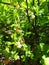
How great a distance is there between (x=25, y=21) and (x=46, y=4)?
0.39 meters

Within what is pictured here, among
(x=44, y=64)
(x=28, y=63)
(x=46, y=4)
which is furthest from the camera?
(x=28, y=63)

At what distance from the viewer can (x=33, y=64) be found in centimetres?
297

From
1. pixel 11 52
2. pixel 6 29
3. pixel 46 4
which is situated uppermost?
pixel 46 4

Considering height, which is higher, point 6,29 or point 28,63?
point 6,29

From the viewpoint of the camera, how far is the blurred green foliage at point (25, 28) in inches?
102

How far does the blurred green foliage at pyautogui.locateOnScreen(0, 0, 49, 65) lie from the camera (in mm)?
2594

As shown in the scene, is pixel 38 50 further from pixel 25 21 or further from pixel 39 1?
pixel 39 1

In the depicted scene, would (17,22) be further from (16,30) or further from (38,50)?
(38,50)

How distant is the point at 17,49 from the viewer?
9.04 ft

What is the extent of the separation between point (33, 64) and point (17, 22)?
693 millimetres

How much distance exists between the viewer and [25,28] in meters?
2.70

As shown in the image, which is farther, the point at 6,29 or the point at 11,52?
the point at 6,29

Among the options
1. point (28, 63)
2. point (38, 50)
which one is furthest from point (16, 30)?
point (28, 63)

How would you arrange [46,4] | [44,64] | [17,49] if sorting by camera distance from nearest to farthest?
[44,64]
[46,4]
[17,49]
